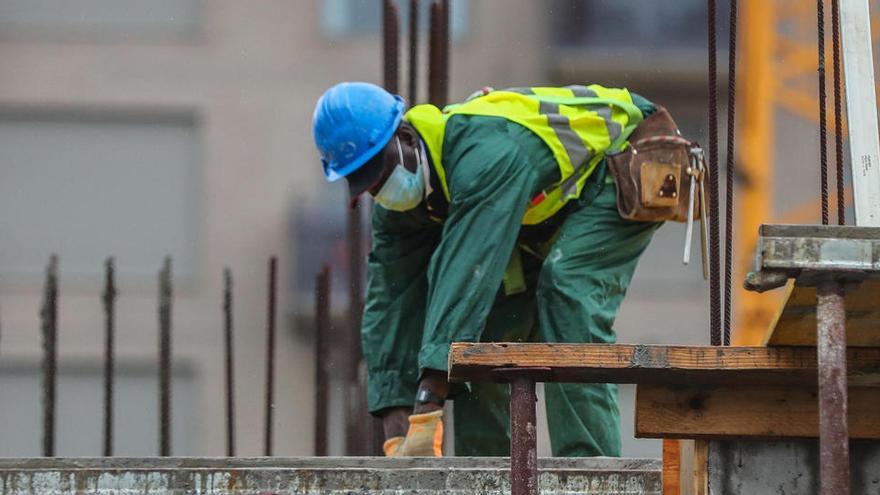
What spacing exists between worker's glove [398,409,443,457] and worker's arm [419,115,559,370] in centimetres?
21

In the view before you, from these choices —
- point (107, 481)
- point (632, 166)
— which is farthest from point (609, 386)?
point (107, 481)

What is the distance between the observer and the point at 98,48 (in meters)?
25.2

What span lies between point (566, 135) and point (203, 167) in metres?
17.5

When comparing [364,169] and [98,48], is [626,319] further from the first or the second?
[364,169]

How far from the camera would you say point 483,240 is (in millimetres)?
6867

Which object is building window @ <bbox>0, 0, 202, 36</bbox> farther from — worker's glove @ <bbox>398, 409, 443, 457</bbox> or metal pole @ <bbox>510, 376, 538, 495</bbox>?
metal pole @ <bbox>510, 376, 538, 495</bbox>

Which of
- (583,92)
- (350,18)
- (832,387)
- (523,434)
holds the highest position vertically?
(350,18)

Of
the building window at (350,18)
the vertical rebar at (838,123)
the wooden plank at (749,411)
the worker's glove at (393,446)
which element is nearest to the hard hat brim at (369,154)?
the worker's glove at (393,446)

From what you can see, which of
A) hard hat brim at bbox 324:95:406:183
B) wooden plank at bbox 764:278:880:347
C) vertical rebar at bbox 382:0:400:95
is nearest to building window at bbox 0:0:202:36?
vertical rebar at bbox 382:0:400:95

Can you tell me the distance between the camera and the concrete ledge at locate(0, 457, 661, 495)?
20.8 ft

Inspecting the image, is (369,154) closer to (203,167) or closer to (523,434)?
(523,434)

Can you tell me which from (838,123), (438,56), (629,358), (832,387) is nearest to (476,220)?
(838,123)

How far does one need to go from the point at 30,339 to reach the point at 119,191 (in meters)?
2.08

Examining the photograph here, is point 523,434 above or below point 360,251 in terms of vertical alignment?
below
